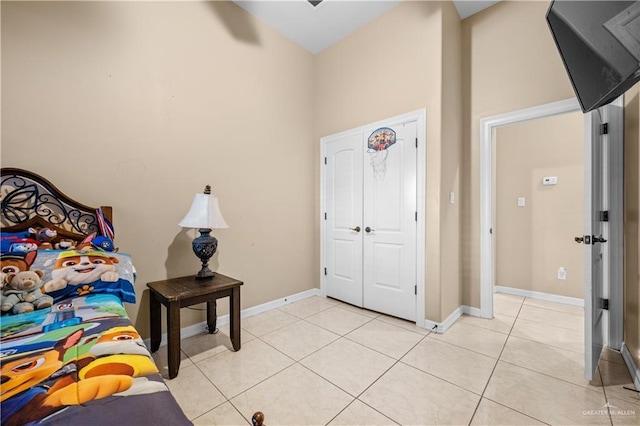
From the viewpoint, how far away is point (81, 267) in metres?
1.49

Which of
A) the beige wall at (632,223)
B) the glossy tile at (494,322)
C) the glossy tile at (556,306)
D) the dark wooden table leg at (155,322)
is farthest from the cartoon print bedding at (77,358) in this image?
the glossy tile at (556,306)

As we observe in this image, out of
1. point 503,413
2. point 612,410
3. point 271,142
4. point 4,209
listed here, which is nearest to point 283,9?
point 271,142

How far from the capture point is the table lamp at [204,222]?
6.93 ft

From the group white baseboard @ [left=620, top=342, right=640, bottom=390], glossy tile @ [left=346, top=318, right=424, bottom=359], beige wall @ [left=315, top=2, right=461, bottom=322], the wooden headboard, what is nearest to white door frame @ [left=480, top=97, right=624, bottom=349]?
white baseboard @ [left=620, top=342, right=640, bottom=390]

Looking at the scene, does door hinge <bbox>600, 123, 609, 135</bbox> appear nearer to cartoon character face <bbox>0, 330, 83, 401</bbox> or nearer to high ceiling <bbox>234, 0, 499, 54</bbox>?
high ceiling <bbox>234, 0, 499, 54</bbox>

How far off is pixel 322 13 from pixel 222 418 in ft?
11.9

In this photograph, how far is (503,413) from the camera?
1474 millimetres

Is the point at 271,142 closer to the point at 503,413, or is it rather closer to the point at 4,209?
the point at 4,209

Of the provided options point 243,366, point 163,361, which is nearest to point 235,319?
point 243,366

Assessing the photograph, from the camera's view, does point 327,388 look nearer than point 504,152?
Yes

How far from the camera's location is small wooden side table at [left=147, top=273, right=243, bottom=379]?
1.80 m

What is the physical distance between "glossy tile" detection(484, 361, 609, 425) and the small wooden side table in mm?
1805

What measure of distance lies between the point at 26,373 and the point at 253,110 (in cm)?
266

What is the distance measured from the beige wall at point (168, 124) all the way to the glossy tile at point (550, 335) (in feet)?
7.52
